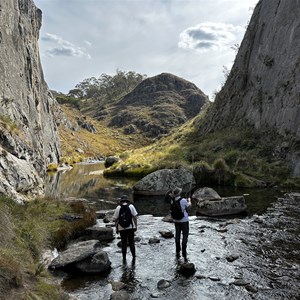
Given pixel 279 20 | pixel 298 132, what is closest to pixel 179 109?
pixel 279 20

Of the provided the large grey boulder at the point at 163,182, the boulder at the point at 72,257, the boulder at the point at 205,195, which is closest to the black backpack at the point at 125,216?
the boulder at the point at 72,257

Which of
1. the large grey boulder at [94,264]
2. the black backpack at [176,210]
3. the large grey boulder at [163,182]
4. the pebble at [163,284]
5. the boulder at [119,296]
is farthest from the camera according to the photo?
the large grey boulder at [163,182]

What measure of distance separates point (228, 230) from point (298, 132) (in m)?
22.6

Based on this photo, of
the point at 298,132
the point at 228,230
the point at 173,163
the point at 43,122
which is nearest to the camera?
the point at 228,230

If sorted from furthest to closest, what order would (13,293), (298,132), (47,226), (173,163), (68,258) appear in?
1. (173,163)
2. (298,132)
3. (47,226)
4. (68,258)
5. (13,293)

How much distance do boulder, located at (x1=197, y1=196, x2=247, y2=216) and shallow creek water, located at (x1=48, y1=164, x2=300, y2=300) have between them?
83 centimetres

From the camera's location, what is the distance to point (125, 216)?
13227mm

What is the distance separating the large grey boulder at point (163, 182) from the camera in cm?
3294

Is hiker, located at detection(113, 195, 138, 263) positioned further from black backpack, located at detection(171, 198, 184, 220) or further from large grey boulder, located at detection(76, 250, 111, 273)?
black backpack, located at detection(171, 198, 184, 220)

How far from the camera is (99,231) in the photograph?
17297 mm

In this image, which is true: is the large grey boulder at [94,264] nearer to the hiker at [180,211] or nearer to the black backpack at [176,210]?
the hiker at [180,211]

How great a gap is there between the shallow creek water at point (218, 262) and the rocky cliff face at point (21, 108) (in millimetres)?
6266

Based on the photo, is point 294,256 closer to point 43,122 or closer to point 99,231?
point 99,231

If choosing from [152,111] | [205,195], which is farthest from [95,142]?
[205,195]
